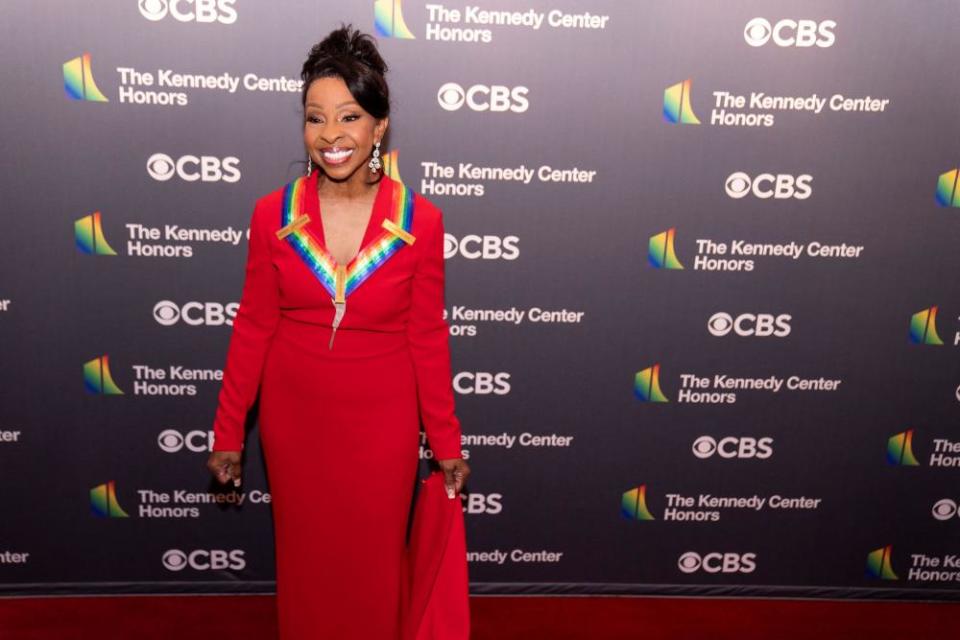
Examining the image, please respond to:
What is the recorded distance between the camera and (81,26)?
7.95 ft

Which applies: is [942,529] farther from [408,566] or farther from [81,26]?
[81,26]

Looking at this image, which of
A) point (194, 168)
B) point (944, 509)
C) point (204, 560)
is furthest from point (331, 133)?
point (944, 509)

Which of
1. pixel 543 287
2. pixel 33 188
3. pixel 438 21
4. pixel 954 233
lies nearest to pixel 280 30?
pixel 438 21

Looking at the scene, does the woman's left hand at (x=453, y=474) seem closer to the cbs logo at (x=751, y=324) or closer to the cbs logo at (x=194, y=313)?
the cbs logo at (x=194, y=313)

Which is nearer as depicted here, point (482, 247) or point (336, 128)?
point (336, 128)

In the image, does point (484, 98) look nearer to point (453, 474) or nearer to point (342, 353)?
point (342, 353)

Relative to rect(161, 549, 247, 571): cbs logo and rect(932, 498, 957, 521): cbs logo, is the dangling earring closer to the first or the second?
rect(161, 549, 247, 571): cbs logo

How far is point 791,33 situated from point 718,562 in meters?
2.02

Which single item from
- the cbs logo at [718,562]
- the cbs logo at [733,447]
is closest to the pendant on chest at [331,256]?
the cbs logo at [733,447]

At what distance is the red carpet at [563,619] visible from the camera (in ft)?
9.05

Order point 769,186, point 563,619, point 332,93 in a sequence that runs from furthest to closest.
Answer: point 563,619
point 769,186
point 332,93

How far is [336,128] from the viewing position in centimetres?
195

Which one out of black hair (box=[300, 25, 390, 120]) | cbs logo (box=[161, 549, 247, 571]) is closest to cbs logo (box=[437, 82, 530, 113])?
black hair (box=[300, 25, 390, 120])

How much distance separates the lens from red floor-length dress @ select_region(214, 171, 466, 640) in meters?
2.05
